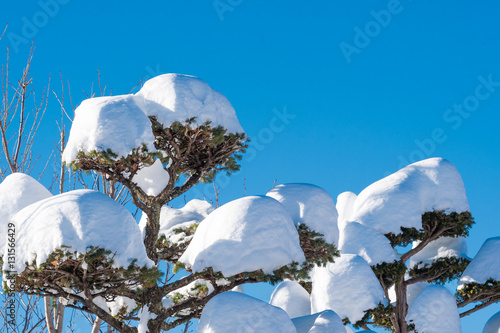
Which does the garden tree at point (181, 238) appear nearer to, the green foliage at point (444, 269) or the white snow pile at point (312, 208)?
the white snow pile at point (312, 208)

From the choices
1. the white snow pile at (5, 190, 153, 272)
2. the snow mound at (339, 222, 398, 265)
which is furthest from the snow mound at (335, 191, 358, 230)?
the white snow pile at (5, 190, 153, 272)

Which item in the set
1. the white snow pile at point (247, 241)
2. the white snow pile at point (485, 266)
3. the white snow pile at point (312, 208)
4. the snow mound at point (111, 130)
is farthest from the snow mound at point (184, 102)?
the white snow pile at point (485, 266)

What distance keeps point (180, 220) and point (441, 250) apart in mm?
6223

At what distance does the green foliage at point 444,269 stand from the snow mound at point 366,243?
158 cm

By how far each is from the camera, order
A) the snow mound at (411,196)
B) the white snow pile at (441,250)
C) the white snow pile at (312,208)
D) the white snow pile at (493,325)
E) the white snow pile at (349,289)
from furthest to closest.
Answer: the white snow pile at (441,250)
the snow mound at (411,196)
the white snow pile at (493,325)
the white snow pile at (349,289)
the white snow pile at (312,208)

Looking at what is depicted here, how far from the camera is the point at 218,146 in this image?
23.0 ft

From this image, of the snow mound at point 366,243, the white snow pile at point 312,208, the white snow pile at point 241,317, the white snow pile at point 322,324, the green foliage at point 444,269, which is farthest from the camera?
the green foliage at point 444,269

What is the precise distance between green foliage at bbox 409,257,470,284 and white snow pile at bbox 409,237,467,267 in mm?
159

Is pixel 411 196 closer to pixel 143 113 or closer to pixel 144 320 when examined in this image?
pixel 144 320

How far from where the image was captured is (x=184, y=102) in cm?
659

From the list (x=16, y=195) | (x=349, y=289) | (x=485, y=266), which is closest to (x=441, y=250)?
(x=485, y=266)

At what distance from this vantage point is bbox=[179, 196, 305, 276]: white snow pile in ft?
18.6

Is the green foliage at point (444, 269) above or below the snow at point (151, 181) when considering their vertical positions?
below

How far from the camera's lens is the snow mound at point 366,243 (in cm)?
1006
